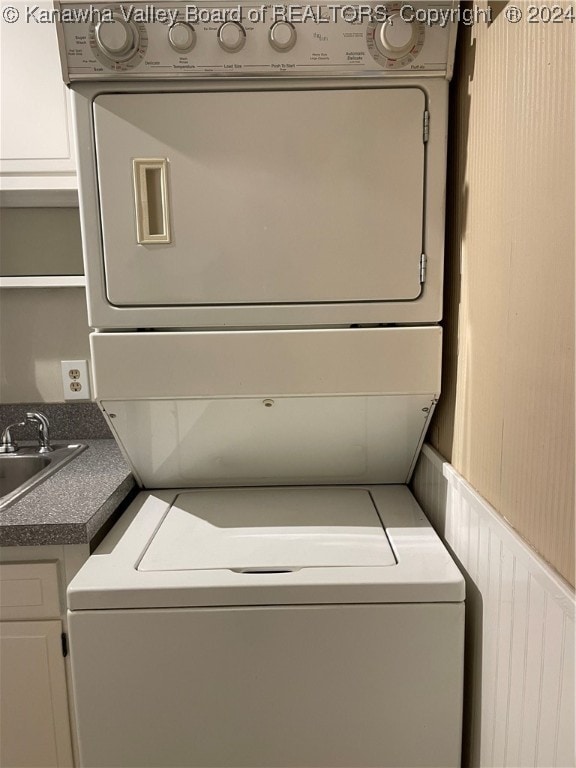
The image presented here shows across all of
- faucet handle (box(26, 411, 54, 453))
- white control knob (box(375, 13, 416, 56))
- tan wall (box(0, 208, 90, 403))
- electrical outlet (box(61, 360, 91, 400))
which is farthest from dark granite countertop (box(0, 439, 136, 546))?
white control knob (box(375, 13, 416, 56))

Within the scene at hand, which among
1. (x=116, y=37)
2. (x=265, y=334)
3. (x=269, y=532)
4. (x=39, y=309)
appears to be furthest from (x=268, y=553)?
(x=39, y=309)

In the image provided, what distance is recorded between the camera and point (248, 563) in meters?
1.09

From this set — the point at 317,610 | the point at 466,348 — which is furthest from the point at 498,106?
the point at 317,610

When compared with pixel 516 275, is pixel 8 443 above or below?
below

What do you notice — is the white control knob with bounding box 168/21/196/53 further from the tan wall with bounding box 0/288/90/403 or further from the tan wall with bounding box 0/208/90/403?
the tan wall with bounding box 0/288/90/403

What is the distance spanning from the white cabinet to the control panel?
1127mm

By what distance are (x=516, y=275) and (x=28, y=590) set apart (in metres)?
1.26

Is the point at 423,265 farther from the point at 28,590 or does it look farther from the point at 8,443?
the point at 8,443

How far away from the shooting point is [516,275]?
2.83 feet

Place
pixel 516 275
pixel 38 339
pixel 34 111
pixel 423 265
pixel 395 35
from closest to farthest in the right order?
pixel 516 275 → pixel 395 35 → pixel 423 265 → pixel 34 111 → pixel 38 339

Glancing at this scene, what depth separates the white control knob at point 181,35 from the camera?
106 centimetres

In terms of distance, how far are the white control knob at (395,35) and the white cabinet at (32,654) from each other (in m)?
1.33

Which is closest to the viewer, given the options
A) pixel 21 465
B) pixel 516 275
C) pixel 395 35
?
pixel 516 275

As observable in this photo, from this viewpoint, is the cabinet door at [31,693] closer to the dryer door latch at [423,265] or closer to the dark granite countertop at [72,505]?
the dark granite countertop at [72,505]
